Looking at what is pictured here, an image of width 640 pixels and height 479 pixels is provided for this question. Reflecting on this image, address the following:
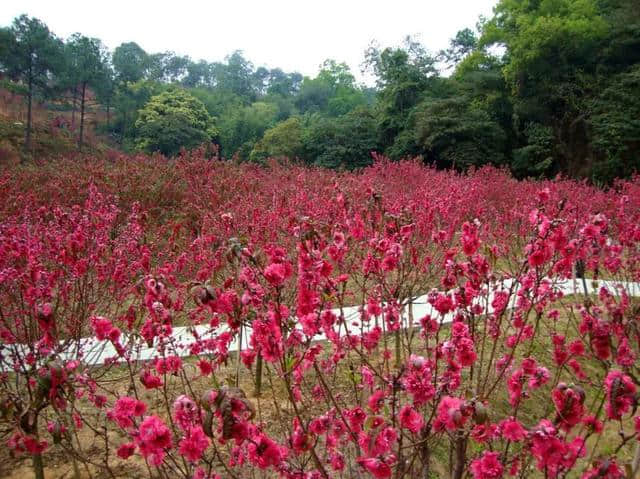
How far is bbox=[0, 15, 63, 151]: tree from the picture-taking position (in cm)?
1816

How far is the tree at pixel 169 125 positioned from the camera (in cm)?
2317

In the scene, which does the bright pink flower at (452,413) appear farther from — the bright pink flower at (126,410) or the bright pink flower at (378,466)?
the bright pink flower at (126,410)

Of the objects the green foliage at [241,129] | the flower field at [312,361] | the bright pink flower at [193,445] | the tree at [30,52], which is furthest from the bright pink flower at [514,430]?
the green foliage at [241,129]

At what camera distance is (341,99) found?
32906 millimetres

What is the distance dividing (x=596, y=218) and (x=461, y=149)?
48.6 feet

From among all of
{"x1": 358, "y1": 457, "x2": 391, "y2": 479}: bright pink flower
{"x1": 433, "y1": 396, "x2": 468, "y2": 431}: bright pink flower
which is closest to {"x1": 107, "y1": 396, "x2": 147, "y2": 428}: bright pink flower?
{"x1": 358, "y1": 457, "x2": 391, "y2": 479}: bright pink flower

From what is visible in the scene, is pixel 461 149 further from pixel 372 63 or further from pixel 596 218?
pixel 596 218

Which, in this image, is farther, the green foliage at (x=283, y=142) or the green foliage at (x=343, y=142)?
the green foliage at (x=283, y=142)

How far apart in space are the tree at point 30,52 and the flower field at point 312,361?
15.1 metres

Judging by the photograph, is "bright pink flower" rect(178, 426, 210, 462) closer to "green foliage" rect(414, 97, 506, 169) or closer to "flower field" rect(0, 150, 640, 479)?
"flower field" rect(0, 150, 640, 479)

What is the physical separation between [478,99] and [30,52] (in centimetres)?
1824

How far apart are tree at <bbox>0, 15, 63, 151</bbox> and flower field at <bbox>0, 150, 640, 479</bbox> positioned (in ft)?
49.7

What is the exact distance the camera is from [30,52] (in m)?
18.6

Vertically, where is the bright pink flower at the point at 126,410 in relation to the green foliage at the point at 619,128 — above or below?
below
